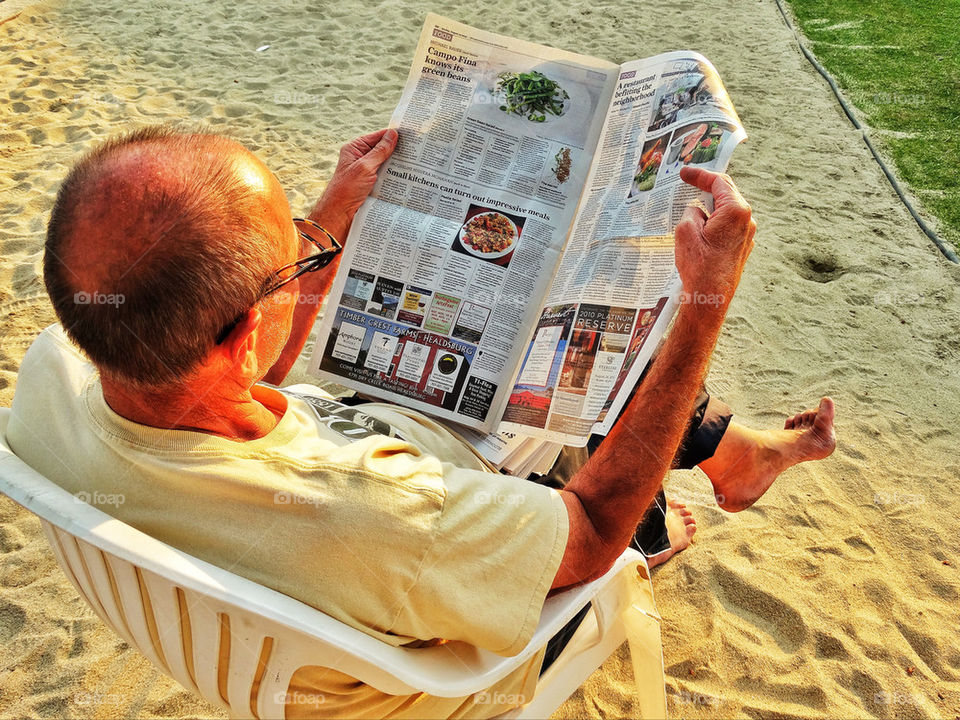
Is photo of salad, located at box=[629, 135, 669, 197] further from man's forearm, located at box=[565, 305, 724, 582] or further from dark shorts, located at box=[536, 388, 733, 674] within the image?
dark shorts, located at box=[536, 388, 733, 674]

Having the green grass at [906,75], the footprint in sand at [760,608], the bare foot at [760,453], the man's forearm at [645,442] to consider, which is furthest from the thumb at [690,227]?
the green grass at [906,75]

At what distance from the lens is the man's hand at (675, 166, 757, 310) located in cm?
130

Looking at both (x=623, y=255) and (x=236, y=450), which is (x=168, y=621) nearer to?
(x=236, y=450)

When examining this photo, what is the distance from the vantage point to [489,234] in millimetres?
1702

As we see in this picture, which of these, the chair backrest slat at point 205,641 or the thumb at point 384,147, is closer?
the chair backrest slat at point 205,641

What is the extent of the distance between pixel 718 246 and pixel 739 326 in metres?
1.93

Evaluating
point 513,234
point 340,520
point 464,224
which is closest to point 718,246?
point 513,234

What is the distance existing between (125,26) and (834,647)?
5.66m

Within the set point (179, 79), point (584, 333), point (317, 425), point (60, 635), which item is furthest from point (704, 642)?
point (179, 79)

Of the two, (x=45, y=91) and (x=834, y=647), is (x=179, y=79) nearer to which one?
(x=45, y=91)

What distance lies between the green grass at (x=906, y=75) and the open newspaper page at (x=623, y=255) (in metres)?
2.69

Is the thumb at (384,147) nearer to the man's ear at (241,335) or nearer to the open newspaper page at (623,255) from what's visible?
the open newspaper page at (623,255)

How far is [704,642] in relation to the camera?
1971 mm

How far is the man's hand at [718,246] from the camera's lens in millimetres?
1302
